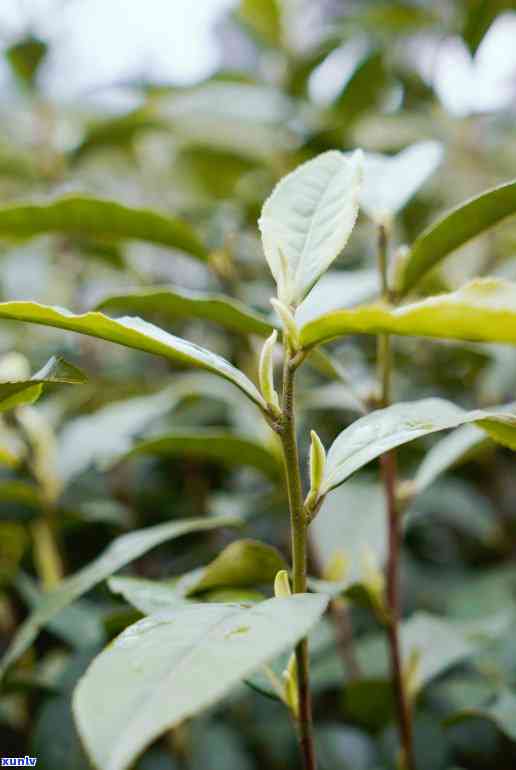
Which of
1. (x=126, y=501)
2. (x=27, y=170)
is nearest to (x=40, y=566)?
(x=126, y=501)

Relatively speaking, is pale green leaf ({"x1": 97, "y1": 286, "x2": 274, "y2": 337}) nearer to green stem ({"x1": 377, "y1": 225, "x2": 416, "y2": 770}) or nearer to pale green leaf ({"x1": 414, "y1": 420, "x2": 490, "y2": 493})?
green stem ({"x1": 377, "y1": 225, "x2": 416, "y2": 770})

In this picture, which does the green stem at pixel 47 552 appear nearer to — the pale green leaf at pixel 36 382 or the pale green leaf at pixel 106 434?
the pale green leaf at pixel 106 434

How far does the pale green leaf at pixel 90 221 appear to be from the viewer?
66cm

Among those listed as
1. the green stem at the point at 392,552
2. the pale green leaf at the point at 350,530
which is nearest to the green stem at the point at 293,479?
the green stem at the point at 392,552

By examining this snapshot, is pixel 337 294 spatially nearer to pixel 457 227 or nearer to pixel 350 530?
pixel 457 227

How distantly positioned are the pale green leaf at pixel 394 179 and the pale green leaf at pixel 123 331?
0.29m

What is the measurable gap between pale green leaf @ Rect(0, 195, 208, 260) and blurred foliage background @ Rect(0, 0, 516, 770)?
76mm

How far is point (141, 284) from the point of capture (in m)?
1.29

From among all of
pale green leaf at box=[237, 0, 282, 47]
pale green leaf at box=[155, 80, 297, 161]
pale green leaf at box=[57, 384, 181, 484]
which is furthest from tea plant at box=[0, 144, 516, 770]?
pale green leaf at box=[237, 0, 282, 47]

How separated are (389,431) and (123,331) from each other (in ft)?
0.55

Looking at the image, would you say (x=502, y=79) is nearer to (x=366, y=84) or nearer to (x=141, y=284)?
(x=366, y=84)

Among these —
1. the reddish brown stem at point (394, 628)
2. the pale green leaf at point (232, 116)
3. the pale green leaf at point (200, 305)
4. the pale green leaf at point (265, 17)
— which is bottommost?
the reddish brown stem at point (394, 628)

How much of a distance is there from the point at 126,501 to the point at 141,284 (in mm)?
356

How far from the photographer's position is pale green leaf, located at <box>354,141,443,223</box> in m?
0.68
